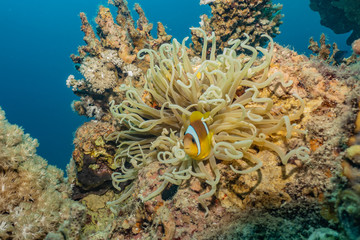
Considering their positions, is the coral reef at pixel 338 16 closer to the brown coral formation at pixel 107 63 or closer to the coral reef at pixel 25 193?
the brown coral formation at pixel 107 63

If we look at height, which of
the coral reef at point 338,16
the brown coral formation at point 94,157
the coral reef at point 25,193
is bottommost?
the coral reef at point 25,193

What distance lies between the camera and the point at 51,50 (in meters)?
77.4

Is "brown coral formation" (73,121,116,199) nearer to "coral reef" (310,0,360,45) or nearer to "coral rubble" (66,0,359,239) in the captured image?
"coral rubble" (66,0,359,239)

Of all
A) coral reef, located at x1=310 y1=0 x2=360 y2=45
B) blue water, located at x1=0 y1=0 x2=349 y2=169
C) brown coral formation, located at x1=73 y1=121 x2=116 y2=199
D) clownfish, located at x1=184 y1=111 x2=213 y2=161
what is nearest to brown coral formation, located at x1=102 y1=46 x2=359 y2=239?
clownfish, located at x1=184 y1=111 x2=213 y2=161

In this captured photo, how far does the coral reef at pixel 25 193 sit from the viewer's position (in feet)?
7.81

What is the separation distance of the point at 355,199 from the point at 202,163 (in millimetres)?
1155

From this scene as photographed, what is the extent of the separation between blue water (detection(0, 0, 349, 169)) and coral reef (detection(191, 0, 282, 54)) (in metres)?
41.6

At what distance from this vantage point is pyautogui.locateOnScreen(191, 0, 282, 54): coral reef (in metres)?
5.10

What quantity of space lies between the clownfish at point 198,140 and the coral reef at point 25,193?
64.2 inches

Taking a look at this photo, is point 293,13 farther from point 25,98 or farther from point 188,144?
point 188,144

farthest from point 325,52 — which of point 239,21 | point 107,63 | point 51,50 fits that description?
point 51,50

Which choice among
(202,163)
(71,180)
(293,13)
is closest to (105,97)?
(71,180)

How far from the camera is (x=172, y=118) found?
8.32 feet

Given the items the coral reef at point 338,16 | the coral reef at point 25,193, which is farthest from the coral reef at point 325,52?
the coral reef at point 25,193
